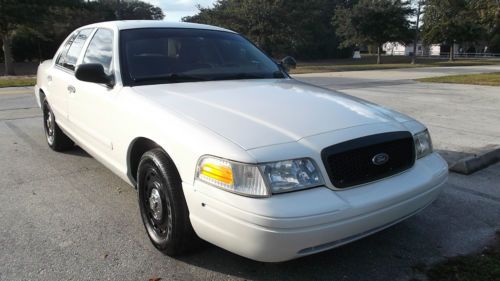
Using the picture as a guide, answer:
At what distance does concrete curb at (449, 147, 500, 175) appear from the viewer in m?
4.94

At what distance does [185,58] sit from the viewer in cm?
406

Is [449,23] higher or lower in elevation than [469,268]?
higher

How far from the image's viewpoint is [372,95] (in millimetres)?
12352

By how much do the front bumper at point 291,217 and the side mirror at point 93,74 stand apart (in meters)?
1.54

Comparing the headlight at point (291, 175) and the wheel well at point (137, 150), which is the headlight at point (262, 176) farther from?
the wheel well at point (137, 150)

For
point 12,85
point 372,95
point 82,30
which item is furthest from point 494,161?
point 12,85

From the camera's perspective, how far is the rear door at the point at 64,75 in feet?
15.8

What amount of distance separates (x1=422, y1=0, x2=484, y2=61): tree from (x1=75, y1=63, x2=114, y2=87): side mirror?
47.2 meters

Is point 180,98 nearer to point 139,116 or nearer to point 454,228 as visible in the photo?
point 139,116

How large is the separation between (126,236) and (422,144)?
7.61ft

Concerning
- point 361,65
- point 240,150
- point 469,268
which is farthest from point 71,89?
point 361,65

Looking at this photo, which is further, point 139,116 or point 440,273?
point 139,116

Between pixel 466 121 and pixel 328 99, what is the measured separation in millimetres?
5678

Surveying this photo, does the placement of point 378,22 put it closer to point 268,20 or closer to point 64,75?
point 268,20
